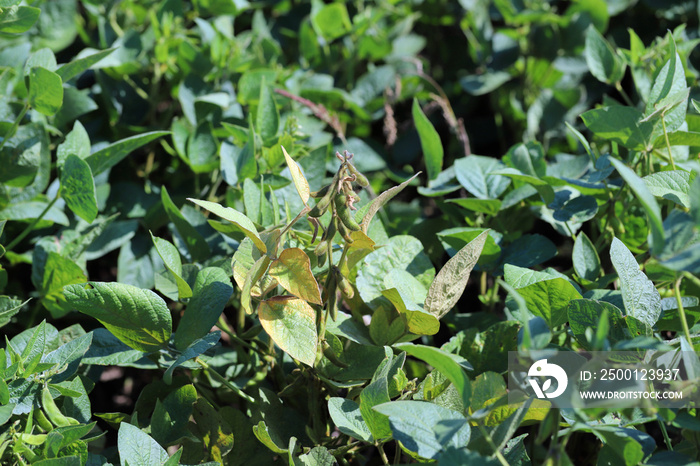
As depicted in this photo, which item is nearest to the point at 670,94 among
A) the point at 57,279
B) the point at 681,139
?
the point at 681,139

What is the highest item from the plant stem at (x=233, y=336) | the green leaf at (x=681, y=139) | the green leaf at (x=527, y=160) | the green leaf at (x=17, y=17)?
the green leaf at (x=17, y=17)

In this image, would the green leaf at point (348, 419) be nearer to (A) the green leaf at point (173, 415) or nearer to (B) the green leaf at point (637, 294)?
(A) the green leaf at point (173, 415)

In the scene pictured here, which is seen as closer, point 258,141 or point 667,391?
point 667,391

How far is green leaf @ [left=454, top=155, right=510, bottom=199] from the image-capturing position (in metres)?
1.16

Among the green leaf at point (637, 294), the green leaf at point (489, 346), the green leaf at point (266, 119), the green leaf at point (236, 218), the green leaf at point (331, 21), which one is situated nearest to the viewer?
the green leaf at point (236, 218)

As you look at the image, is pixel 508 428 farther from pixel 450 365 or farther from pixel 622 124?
pixel 622 124

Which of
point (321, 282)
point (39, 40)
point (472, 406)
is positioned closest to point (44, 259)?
point (321, 282)

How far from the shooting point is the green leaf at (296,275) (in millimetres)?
801

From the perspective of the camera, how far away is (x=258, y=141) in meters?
1.18

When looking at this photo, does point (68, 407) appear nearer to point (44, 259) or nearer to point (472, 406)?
point (44, 259)

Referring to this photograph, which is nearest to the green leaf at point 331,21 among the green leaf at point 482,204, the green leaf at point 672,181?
the green leaf at point 482,204

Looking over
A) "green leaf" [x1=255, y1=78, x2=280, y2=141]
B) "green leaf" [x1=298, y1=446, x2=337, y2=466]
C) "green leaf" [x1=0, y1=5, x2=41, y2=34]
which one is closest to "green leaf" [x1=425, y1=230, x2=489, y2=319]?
"green leaf" [x1=298, y1=446, x2=337, y2=466]

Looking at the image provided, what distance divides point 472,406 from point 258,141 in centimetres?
64

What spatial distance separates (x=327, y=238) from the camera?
2.62 feet
